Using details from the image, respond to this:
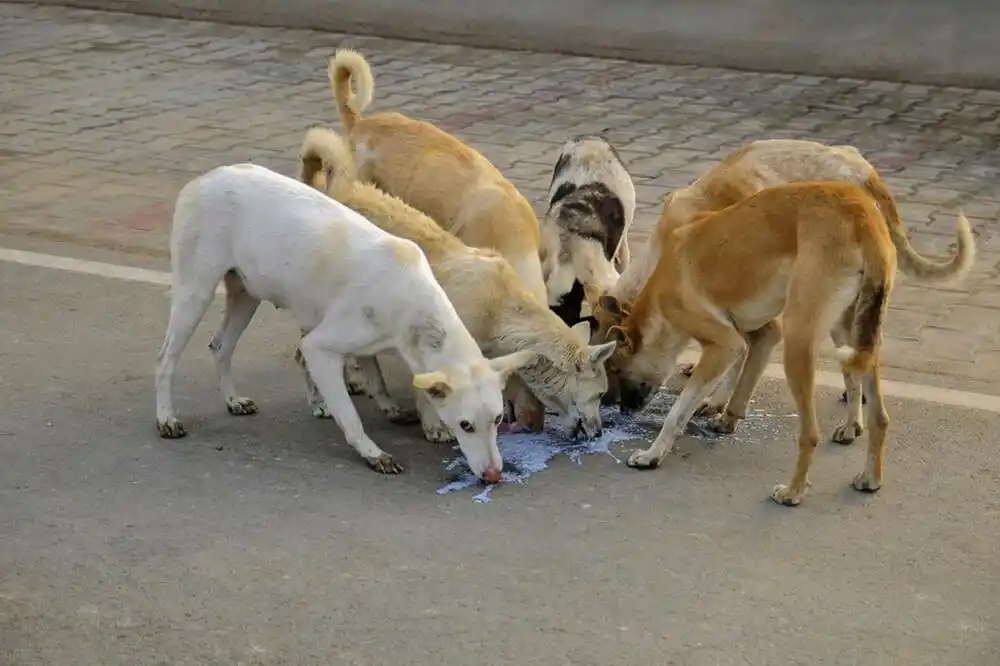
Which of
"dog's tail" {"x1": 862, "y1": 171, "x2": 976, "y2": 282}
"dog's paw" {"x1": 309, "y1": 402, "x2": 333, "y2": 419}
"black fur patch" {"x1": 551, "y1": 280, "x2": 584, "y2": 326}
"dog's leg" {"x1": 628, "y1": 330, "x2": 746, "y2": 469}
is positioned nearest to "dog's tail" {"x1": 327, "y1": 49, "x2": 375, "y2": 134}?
"black fur patch" {"x1": 551, "y1": 280, "x2": 584, "y2": 326}

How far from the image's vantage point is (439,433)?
20.2ft

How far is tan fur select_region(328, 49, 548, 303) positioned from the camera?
675cm

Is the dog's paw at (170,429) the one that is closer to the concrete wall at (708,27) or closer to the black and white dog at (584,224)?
the black and white dog at (584,224)

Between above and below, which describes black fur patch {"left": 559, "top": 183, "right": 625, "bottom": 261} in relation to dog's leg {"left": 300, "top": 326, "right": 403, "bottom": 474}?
above

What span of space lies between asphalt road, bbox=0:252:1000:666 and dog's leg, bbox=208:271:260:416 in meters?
0.10

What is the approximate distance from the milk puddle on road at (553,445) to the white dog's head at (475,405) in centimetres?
14

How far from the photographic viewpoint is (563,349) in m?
6.07

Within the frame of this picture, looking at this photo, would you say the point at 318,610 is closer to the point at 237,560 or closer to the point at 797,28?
the point at 237,560

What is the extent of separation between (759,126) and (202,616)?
7938mm

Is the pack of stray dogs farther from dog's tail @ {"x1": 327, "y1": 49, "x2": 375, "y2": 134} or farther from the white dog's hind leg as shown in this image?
dog's tail @ {"x1": 327, "y1": 49, "x2": 375, "y2": 134}

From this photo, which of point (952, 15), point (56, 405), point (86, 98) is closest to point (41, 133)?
point (86, 98)

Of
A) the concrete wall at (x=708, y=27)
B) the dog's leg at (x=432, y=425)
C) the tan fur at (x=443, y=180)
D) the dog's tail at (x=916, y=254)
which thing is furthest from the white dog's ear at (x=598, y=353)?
the concrete wall at (x=708, y=27)

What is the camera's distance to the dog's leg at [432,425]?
6129mm

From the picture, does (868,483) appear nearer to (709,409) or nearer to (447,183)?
(709,409)
